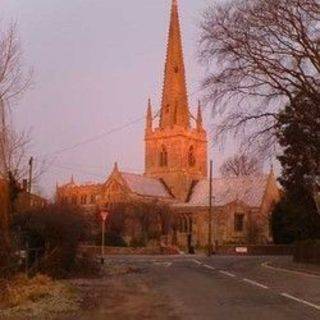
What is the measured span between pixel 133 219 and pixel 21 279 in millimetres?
86092

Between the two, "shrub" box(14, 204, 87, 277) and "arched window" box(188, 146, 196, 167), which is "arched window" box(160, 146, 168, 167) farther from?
"shrub" box(14, 204, 87, 277)

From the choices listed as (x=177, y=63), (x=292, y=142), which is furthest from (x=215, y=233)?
(x=292, y=142)

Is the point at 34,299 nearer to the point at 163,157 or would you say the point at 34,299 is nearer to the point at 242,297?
the point at 242,297

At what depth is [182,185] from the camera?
137750 mm

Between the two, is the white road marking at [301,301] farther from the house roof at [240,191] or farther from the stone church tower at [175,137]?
the stone church tower at [175,137]

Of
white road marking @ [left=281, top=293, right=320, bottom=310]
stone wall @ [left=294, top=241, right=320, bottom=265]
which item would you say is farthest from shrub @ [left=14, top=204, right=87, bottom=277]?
stone wall @ [left=294, top=241, right=320, bottom=265]

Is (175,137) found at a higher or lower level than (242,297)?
higher

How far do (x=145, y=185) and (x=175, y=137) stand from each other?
12.0 metres

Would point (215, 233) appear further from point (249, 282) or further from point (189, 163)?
point (249, 282)

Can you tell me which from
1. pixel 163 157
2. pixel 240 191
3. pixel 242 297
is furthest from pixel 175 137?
pixel 242 297

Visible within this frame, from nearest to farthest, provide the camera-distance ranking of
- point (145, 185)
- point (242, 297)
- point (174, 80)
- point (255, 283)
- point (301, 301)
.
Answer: point (301, 301) < point (242, 297) < point (255, 283) < point (145, 185) < point (174, 80)

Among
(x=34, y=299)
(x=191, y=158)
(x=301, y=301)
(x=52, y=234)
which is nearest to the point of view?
(x=34, y=299)

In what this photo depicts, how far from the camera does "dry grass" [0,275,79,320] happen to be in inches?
632

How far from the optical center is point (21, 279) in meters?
22.0
